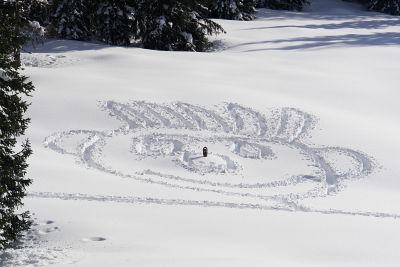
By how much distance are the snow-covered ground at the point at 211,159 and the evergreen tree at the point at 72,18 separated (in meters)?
1.36

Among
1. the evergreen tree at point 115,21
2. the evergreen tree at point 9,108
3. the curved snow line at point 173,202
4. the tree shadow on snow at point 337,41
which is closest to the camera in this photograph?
the evergreen tree at point 9,108

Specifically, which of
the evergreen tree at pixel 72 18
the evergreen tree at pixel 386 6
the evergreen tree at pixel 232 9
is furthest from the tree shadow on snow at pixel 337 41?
the evergreen tree at pixel 386 6

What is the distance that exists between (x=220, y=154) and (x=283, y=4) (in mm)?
33396

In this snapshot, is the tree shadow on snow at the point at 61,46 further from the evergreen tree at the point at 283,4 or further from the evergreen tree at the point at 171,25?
the evergreen tree at the point at 283,4

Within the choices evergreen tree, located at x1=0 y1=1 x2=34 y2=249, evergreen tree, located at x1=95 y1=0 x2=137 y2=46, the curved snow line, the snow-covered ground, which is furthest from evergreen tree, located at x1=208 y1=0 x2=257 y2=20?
evergreen tree, located at x1=0 y1=1 x2=34 y2=249

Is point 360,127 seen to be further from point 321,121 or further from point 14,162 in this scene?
point 14,162

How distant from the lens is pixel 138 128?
52.1 feet

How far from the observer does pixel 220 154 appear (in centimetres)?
1470

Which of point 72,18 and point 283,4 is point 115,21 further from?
point 283,4

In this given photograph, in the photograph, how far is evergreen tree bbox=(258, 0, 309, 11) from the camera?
147 feet

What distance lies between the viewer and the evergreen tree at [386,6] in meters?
44.4

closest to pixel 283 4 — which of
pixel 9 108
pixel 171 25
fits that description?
pixel 171 25

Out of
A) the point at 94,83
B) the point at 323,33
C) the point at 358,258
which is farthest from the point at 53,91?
the point at 323,33

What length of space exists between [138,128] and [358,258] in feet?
28.1
